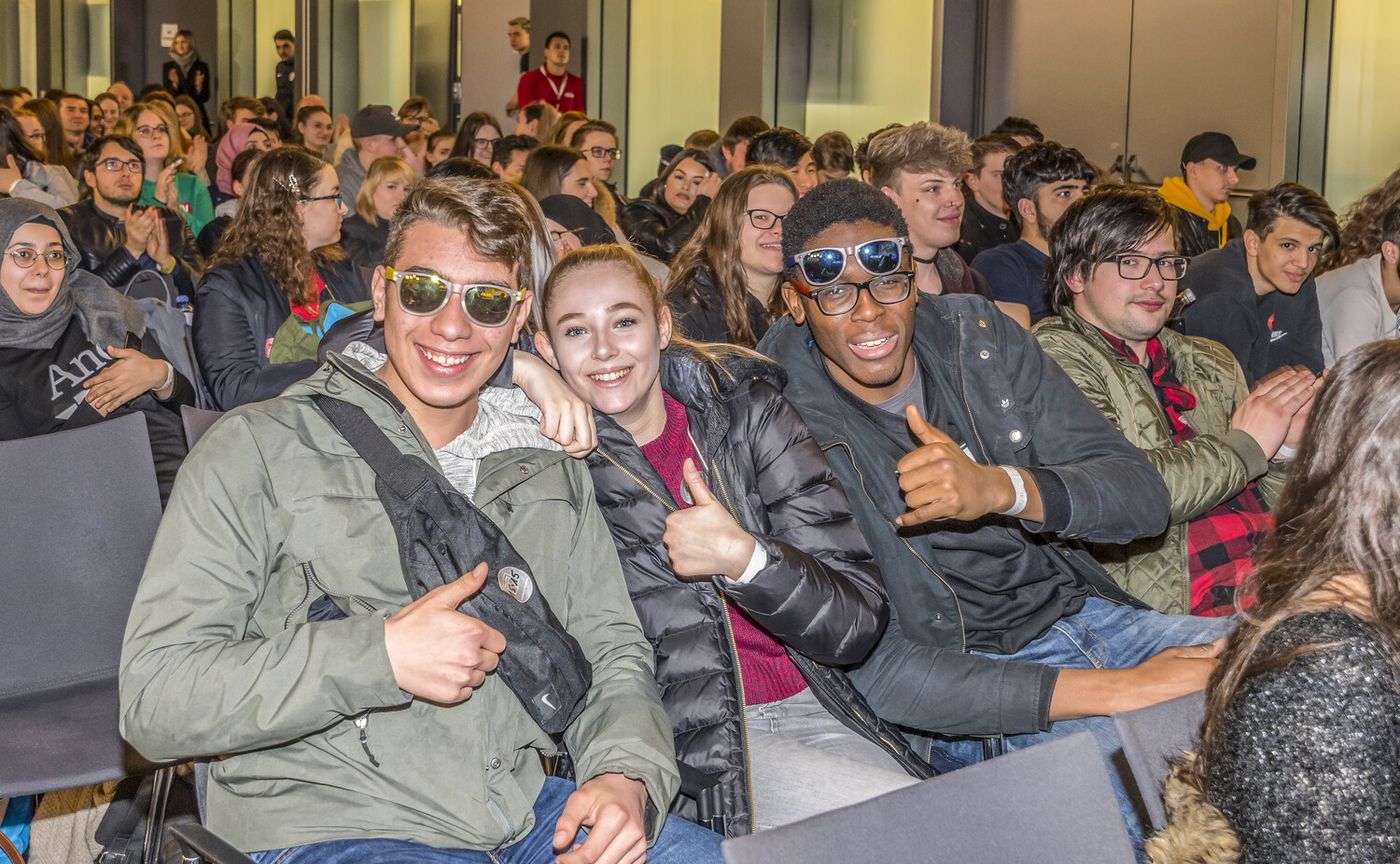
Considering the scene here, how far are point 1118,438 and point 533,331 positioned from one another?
4.40 feet

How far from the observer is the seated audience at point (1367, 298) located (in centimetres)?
482

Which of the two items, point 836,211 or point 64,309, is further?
point 64,309

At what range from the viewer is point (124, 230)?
6.20 meters

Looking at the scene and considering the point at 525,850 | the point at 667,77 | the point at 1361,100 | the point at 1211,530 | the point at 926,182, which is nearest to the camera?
the point at 525,850

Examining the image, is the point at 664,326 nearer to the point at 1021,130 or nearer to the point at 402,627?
the point at 402,627

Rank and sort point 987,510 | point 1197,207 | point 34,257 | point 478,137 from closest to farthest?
1. point 987,510
2. point 34,257
3. point 1197,207
4. point 478,137

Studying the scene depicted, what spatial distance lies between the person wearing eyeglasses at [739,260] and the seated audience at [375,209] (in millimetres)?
1780

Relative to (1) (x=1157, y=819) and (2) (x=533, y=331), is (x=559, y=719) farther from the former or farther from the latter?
(2) (x=533, y=331)

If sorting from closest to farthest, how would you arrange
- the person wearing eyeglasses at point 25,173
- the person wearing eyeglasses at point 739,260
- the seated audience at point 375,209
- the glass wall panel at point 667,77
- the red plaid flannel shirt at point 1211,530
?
the red plaid flannel shirt at point 1211,530 < the person wearing eyeglasses at point 739,260 < the seated audience at point 375,209 < the person wearing eyeglasses at point 25,173 < the glass wall panel at point 667,77

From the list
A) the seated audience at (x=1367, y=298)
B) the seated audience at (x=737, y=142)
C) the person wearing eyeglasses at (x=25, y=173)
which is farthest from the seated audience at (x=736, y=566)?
the seated audience at (x=737, y=142)

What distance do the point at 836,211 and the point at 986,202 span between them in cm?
481

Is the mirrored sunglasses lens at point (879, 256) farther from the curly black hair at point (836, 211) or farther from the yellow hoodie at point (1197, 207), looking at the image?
the yellow hoodie at point (1197, 207)

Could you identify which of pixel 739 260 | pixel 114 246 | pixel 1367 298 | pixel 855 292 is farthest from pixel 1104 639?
pixel 114 246

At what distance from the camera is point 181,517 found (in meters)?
1.96
